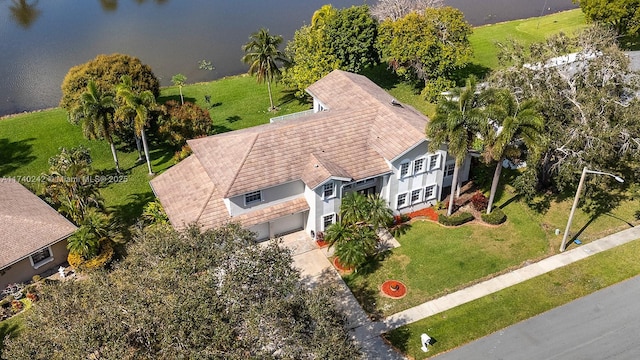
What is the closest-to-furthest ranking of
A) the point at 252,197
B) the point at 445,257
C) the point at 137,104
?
the point at 252,197
the point at 445,257
the point at 137,104

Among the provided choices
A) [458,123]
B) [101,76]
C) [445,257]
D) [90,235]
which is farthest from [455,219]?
[101,76]

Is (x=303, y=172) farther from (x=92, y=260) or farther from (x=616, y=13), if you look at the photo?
(x=616, y=13)

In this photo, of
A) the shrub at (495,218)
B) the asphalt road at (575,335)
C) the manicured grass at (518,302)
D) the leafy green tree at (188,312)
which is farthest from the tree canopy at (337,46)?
the leafy green tree at (188,312)

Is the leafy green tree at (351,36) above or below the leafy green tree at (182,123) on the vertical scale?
above

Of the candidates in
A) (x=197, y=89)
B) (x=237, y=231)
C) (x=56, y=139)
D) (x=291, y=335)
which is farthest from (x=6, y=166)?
(x=291, y=335)

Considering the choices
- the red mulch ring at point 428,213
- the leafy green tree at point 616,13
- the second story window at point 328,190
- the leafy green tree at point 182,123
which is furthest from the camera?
the leafy green tree at point 616,13

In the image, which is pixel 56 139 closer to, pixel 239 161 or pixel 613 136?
pixel 239 161

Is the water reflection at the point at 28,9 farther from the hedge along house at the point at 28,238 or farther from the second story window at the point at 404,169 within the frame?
the second story window at the point at 404,169

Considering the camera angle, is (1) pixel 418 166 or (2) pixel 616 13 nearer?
(1) pixel 418 166
